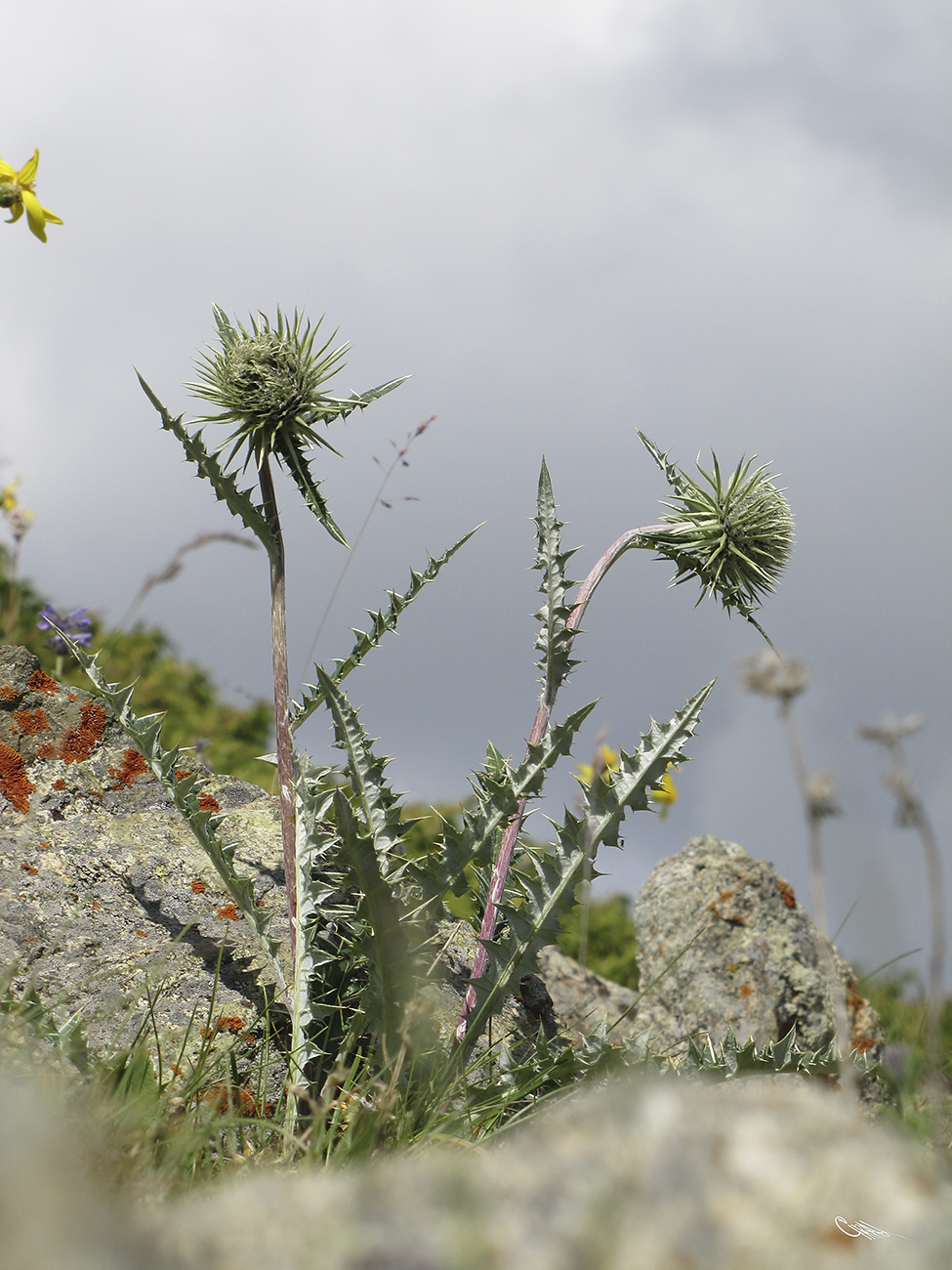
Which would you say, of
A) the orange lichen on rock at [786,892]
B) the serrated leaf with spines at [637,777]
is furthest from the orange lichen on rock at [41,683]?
the orange lichen on rock at [786,892]

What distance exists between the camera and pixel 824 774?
5.89 feet

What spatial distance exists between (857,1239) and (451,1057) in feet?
7.53

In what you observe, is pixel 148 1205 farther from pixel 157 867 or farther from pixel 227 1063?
pixel 157 867

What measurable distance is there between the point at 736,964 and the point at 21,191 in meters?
4.95

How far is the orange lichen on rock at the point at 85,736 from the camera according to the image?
3.94m

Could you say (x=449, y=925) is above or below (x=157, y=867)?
above

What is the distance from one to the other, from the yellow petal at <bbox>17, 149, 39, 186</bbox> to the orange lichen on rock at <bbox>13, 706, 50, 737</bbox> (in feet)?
6.94

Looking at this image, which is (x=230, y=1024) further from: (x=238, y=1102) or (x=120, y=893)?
(x=120, y=893)

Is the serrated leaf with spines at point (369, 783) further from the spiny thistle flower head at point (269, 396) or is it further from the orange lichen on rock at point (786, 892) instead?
the orange lichen on rock at point (786, 892)

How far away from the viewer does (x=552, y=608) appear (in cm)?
346

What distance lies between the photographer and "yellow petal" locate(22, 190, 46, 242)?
3428 millimetres

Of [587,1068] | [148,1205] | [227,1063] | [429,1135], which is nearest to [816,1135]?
[148,1205]

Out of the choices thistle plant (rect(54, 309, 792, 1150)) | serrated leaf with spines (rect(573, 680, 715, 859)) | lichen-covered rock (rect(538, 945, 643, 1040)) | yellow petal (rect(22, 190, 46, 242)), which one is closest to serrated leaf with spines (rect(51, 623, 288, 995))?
thistle plant (rect(54, 309, 792, 1150))

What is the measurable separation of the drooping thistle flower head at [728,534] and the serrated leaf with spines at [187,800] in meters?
2.09
